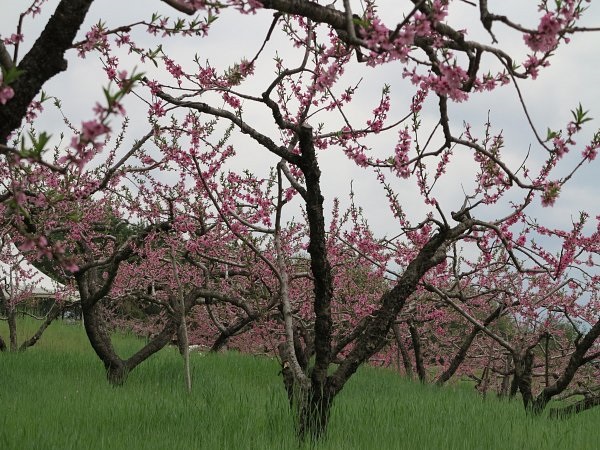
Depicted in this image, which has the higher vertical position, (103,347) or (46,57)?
(46,57)

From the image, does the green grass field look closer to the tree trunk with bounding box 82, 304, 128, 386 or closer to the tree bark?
the tree trunk with bounding box 82, 304, 128, 386

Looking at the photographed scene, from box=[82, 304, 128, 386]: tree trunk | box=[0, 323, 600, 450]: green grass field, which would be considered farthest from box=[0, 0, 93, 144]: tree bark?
box=[82, 304, 128, 386]: tree trunk

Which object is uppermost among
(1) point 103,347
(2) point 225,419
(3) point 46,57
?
(3) point 46,57

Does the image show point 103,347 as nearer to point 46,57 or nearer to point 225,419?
point 225,419

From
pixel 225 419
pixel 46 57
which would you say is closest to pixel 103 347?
pixel 225 419

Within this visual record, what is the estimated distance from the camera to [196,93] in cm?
530

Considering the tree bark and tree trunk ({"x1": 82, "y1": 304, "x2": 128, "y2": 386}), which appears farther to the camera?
tree trunk ({"x1": 82, "y1": 304, "x2": 128, "y2": 386})

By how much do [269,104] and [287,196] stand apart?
4.95 ft

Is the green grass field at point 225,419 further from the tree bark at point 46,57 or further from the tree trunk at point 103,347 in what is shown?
the tree bark at point 46,57

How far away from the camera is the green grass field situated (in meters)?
5.37

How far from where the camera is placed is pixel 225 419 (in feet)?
19.7

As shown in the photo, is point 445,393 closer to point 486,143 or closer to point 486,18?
point 486,143

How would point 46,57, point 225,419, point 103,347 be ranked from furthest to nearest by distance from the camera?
point 103,347 < point 225,419 < point 46,57

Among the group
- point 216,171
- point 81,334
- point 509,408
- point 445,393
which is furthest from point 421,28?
point 81,334
